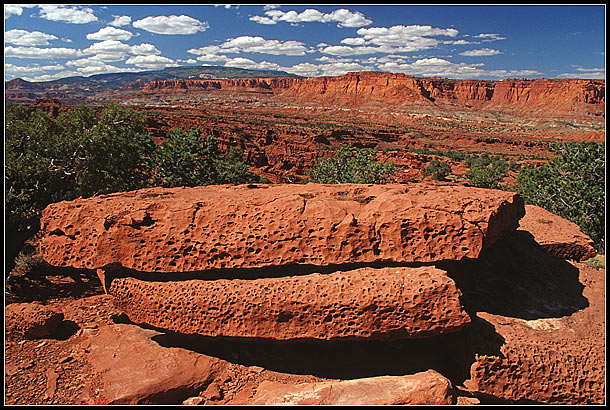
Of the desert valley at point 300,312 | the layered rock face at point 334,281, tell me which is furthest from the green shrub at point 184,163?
the layered rock face at point 334,281

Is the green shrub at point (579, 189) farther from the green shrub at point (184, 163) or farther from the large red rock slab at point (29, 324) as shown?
the large red rock slab at point (29, 324)

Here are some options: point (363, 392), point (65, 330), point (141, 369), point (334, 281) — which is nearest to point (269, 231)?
point (334, 281)

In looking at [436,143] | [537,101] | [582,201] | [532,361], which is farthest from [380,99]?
[532,361]

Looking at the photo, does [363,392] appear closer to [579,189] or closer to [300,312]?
[300,312]

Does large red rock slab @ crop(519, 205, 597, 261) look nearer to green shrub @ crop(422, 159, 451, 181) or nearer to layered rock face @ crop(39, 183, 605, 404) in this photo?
layered rock face @ crop(39, 183, 605, 404)

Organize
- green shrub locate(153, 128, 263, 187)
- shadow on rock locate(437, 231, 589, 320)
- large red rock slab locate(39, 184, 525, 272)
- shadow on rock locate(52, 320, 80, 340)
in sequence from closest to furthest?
large red rock slab locate(39, 184, 525, 272) < shadow on rock locate(52, 320, 80, 340) < shadow on rock locate(437, 231, 589, 320) < green shrub locate(153, 128, 263, 187)

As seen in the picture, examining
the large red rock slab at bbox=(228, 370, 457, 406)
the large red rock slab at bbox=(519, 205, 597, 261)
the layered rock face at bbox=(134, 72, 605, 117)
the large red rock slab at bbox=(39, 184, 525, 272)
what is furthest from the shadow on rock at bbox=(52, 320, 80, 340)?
the layered rock face at bbox=(134, 72, 605, 117)
